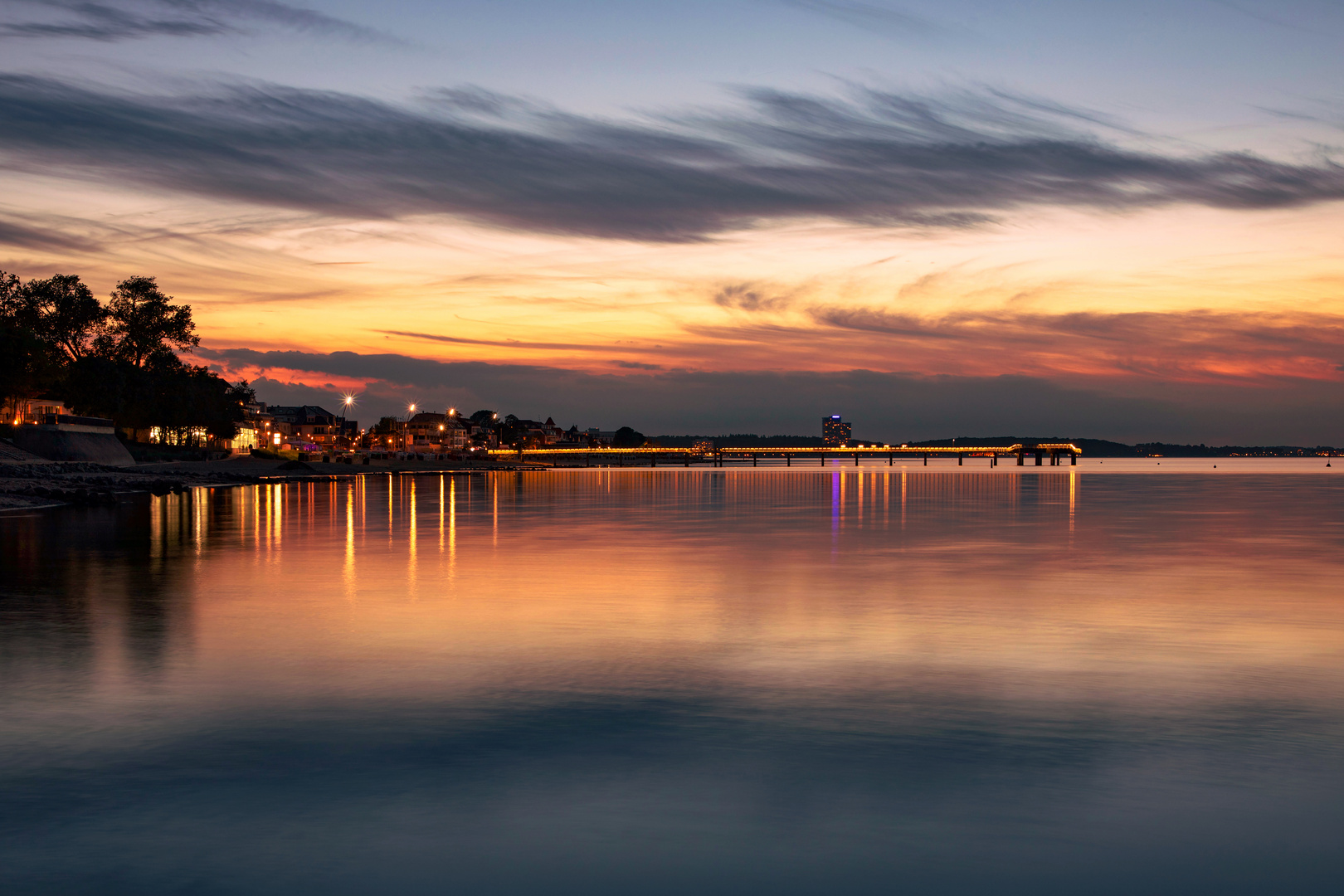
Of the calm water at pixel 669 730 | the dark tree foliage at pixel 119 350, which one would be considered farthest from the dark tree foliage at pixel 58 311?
the calm water at pixel 669 730

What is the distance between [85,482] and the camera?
82.5 m

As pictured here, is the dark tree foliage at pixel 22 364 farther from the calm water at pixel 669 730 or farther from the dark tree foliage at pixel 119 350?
the calm water at pixel 669 730

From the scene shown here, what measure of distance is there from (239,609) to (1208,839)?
18952 millimetres

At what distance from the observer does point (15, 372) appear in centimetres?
9769

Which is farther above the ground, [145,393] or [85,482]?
[145,393]

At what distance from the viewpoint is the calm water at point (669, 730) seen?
8.54 meters

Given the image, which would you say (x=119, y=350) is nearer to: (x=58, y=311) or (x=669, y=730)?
(x=58, y=311)

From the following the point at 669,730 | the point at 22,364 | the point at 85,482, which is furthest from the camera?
the point at 22,364

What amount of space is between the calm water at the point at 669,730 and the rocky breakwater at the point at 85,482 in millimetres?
37095

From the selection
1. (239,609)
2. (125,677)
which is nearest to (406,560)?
(239,609)

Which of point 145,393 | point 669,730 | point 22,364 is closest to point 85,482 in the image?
point 22,364

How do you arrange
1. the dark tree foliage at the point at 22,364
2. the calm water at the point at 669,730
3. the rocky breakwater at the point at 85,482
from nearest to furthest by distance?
the calm water at the point at 669,730
the rocky breakwater at the point at 85,482
the dark tree foliage at the point at 22,364

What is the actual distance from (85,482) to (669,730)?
82.4m

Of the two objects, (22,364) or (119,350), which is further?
(119,350)
